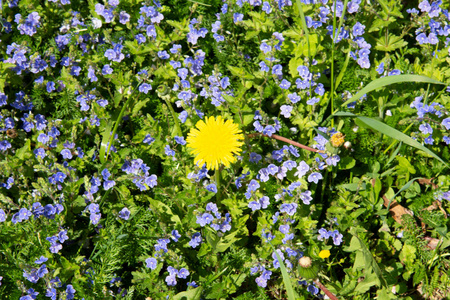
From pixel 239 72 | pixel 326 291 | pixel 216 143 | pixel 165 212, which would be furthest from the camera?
pixel 239 72

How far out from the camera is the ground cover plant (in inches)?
127

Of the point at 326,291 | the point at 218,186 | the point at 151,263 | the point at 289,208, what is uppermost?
the point at 218,186

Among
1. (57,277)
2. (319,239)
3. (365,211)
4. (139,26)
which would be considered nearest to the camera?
(57,277)

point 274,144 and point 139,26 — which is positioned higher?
point 139,26

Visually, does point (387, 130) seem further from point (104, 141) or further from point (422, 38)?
point (104, 141)

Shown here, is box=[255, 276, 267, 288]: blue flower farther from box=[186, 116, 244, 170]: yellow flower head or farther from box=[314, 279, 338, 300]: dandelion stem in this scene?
box=[186, 116, 244, 170]: yellow flower head

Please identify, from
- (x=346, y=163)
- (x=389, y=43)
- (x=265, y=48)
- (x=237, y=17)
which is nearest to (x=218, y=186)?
(x=346, y=163)

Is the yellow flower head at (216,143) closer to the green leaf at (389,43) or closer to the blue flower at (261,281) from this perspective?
the blue flower at (261,281)

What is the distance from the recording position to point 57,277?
3.12 m

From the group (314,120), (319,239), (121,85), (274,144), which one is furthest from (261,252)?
(121,85)

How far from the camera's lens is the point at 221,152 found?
2.96m

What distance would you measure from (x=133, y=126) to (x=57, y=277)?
1.52m

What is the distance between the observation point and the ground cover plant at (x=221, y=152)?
323 centimetres

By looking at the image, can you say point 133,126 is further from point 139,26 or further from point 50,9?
point 50,9
